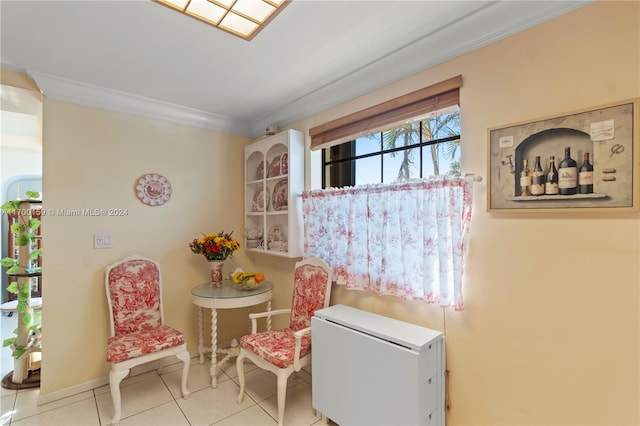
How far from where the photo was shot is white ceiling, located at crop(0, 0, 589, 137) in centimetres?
152

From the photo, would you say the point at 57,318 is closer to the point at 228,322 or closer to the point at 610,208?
the point at 228,322

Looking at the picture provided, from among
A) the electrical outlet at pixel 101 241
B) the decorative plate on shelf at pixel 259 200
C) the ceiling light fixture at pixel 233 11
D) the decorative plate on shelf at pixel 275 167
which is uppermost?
the ceiling light fixture at pixel 233 11

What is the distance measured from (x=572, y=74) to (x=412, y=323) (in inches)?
61.6

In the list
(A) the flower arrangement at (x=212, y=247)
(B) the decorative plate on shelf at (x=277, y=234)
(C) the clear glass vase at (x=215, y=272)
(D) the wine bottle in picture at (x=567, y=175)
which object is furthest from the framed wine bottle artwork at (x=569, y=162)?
(C) the clear glass vase at (x=215, y=272)

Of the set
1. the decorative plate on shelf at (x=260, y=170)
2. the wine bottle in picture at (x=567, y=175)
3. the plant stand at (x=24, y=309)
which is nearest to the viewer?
the wine bottle in picture at (x=567, y=175)

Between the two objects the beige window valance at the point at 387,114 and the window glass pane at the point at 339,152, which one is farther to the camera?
the window glass pane at the point at 339,152

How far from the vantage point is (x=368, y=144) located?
245cm

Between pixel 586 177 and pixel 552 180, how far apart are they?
0.12m

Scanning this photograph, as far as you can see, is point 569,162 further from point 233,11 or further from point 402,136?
point 233,11

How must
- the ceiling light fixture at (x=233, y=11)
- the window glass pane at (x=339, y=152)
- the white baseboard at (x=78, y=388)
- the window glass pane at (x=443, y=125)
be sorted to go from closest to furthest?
the ceiling light fixture at (x=233, y=11)
the window glass pane at (x=443, y=125)
the white baseboard at (x=78, y=388)
the window glass pane at (x=339, y=152)

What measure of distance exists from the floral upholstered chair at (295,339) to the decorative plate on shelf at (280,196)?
2.05 feet

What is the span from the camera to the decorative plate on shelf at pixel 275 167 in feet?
9.74

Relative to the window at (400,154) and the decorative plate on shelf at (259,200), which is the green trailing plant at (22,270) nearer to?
the decorative plate on shelf at (259,200)

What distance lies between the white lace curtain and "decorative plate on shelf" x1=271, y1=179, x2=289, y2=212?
14.0 inches
